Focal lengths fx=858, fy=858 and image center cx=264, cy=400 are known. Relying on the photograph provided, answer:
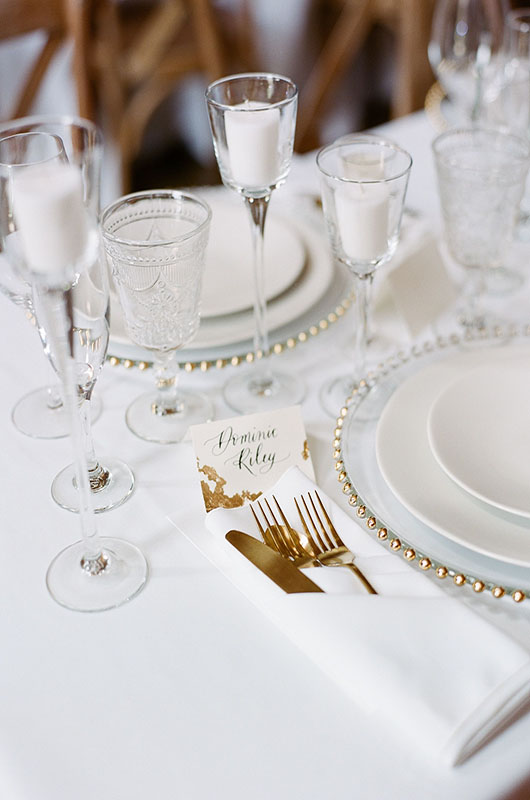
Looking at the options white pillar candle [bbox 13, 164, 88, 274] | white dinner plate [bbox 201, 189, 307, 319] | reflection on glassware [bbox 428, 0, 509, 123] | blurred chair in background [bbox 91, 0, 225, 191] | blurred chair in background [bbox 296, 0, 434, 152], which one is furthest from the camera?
blurred chair in background [bbox 91, 0, 225, 191]

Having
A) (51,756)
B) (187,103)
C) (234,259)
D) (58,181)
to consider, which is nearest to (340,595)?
(51,756)

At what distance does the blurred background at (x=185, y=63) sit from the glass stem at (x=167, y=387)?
2.48 feet

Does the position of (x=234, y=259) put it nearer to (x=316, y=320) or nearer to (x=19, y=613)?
(x=316, y=320)

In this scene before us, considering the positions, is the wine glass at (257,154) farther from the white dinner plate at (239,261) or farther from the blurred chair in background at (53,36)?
the blurred chair in background at (53,36)

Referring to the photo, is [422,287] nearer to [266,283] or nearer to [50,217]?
[266,283]

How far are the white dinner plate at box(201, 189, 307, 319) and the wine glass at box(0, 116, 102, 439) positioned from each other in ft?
0.57

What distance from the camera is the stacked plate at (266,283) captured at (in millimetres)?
854

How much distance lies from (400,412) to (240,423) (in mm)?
138

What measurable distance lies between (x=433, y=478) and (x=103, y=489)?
27 centimetres

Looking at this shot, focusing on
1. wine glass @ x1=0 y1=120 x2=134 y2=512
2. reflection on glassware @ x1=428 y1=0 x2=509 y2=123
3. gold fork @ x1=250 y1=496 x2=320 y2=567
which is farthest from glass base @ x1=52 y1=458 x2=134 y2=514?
reflection on glassware @ x1=428 y1=0 x2=509 y2=123

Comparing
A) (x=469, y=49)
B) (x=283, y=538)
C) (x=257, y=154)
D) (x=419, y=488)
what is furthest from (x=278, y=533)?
(x=469, y=49)

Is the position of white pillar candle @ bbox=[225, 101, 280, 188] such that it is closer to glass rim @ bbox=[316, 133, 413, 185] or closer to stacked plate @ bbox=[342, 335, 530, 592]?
glass rim @ bbox=[316, 133, 413, 185]

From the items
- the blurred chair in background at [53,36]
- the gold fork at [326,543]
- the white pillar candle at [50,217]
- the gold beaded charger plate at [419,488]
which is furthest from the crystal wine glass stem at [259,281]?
the blurred chair in background at [53,36]

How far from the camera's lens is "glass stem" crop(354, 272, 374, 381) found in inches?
30.7
